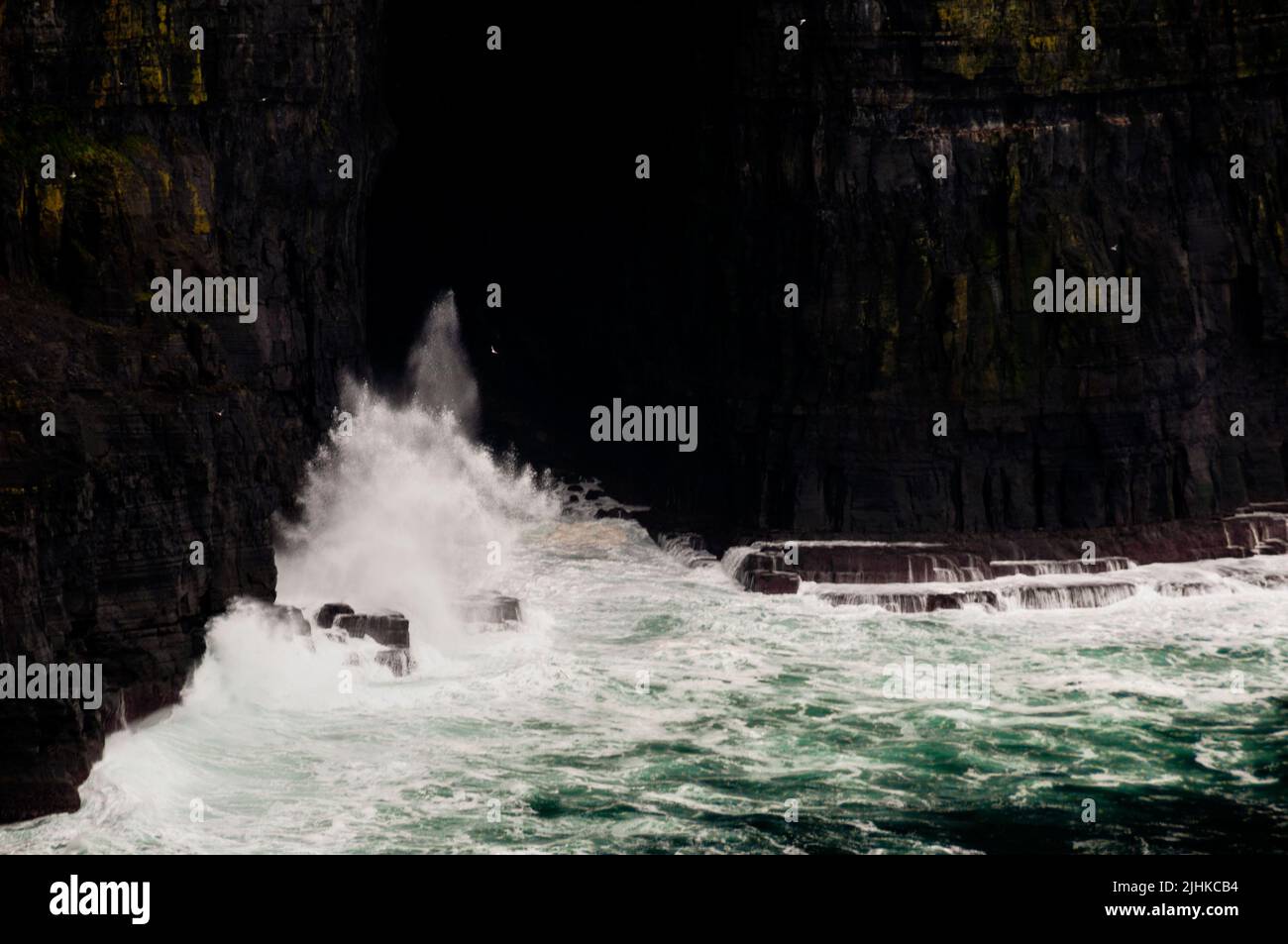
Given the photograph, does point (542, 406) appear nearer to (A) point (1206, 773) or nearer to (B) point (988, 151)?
(B) point (988, 151)

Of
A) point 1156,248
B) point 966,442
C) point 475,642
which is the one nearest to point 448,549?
point 475,642

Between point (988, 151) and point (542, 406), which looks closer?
point (988, 151)

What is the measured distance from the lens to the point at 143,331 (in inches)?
2504

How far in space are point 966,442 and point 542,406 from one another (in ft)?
69.2

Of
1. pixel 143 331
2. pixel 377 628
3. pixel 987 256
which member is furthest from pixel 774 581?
pixel 143 331

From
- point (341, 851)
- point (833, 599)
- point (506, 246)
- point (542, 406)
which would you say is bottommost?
point (341, 851)

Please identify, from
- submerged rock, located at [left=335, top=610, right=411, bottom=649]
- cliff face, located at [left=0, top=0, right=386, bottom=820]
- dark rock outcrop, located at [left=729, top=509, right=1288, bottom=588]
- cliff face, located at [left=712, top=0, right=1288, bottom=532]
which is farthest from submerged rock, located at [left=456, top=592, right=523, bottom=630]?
cliff face, located at [left=712, top=0, right=1288, bottom=532]

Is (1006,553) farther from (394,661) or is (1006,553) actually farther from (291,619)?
(291,619)

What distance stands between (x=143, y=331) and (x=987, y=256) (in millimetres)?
28261

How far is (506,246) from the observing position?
9781 centimetres

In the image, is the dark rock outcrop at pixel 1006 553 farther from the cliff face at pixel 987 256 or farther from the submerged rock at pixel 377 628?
the submerged rock at pixel 377 628

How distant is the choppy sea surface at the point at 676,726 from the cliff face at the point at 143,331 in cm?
229

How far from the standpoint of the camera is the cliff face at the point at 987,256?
262ft

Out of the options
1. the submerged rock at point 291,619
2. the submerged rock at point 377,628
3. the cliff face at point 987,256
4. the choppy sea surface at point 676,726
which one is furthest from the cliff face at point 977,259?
the submerged rock at point 291,619
